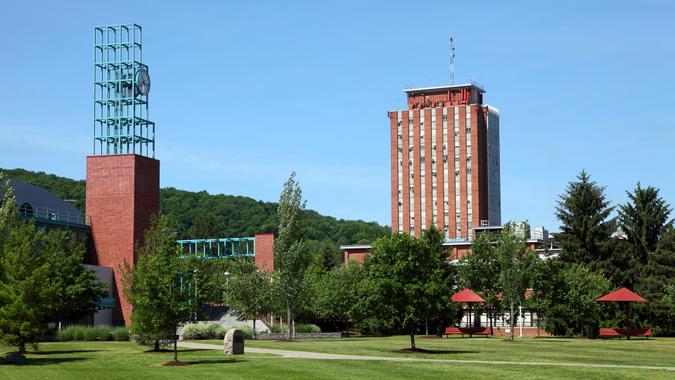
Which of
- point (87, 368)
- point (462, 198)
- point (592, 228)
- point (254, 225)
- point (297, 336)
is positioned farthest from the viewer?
point (254, 225)

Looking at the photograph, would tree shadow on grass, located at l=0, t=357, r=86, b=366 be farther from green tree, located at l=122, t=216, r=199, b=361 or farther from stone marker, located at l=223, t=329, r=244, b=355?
stone marker, located at l=223, t=329, r=244, b=355

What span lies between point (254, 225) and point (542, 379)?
146 meters

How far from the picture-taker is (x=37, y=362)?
1640 inches

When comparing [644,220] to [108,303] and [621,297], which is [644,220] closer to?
[621,297]

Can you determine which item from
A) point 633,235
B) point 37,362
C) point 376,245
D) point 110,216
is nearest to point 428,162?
point 633,235

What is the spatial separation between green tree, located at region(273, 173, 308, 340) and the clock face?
30.0 m

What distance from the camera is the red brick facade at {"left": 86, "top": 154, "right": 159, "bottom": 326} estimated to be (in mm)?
88062

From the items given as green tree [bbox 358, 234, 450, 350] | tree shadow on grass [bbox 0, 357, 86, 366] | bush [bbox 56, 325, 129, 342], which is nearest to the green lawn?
tree shadow on grass [bbox 0, 357, 86, 366]

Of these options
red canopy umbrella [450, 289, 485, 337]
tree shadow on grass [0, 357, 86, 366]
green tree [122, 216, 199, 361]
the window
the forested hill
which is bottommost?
tree shadow on grass [0, 357, 86, 366]

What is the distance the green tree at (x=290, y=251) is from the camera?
6744 cm

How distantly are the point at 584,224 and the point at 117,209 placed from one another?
43.8m

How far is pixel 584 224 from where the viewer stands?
8706cm

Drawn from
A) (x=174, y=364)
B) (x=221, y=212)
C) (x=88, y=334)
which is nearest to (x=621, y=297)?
(x=88, y=334)

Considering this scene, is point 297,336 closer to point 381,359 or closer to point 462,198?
point 381,359
